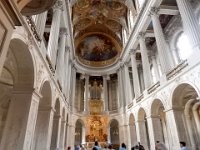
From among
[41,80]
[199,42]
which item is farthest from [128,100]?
[41,80]

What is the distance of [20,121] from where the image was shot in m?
5.91

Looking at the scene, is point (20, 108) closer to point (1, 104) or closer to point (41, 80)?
point (41, 80)

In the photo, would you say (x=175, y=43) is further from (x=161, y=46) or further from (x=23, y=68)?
(x=23, y=68)

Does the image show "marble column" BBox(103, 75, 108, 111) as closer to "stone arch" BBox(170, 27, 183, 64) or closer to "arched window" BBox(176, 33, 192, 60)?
"stone arch" BBox(170, 27, 183, 64)

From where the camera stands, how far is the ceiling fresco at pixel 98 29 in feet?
72.4

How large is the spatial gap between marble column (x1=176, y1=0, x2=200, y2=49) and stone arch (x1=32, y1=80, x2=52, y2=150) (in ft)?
25.7

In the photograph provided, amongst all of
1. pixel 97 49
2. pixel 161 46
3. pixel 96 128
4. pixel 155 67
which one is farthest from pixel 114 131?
pixel 161 46

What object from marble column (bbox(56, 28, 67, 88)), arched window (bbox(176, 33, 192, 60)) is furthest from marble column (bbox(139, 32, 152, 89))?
marble column (bbox(56, 28, 67, 88))

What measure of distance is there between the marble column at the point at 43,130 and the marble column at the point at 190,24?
8.41 meters

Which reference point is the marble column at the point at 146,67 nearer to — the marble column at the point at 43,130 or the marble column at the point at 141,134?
the marble column at the point at 141,134

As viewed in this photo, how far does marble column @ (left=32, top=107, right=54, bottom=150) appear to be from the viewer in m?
8.88

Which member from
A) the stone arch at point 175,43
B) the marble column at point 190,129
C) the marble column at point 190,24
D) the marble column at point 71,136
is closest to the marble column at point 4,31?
the marble column at point 190,24

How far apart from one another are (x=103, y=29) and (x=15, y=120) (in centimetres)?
2226

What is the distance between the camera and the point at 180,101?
10328 mm
